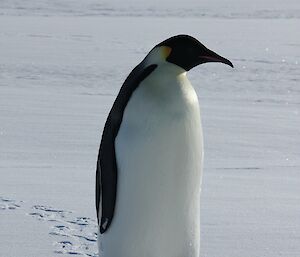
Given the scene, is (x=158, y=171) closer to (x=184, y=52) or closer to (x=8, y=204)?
(x=184, y=52)

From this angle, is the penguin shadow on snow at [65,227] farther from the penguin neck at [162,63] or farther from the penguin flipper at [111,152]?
the penguin neck at [162,63]

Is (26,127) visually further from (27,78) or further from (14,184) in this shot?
(27,78)

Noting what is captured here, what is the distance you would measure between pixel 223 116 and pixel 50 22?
9.38 m

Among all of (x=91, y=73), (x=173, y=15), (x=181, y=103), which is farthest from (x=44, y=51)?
(x=181, y=103)

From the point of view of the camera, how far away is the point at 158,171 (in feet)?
7.63

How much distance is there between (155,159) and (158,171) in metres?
0.04

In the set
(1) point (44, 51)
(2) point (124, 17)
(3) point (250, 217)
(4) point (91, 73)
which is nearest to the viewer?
(3) point (250, 217)

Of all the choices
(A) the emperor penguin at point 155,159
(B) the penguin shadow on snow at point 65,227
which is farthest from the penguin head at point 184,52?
(B) the penguin shadow on snow at point 65,227

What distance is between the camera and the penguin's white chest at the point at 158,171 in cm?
228

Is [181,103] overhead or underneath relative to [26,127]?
overhead

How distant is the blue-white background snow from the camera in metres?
3.25

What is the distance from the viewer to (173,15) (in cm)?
1741

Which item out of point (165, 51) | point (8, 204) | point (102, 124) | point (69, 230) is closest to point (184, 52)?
point (165, 51)

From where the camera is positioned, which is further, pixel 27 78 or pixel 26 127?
pixel 27 78
